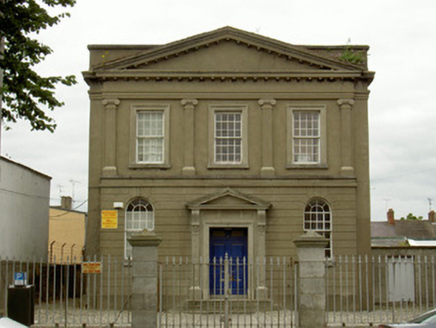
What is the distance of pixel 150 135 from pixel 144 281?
10042mm

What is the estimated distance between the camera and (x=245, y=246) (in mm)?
26562

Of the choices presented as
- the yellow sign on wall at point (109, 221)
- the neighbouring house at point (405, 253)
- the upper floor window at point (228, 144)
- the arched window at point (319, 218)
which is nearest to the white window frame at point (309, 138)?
the arched window at point (319, 218)

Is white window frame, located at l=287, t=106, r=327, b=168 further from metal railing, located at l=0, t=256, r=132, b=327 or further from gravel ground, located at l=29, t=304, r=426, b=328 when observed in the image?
metal railing, located at l=0, t=256, r=132, b=327

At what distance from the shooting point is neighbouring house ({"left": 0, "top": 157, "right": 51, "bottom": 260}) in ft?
86.2

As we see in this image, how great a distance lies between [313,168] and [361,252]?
3.32 meters

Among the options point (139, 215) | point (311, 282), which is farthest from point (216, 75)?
point (311, 282)

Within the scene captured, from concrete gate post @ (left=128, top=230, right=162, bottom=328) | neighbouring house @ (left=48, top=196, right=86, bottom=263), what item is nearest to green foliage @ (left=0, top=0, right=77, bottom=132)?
concrete gate post @ (left=128, top=230, right=162, bottom=328)

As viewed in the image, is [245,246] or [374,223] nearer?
[245,246]

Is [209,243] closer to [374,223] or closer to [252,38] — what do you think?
[252,38]

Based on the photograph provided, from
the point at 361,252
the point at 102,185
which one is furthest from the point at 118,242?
the point at 361,252

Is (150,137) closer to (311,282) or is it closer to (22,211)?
(22,211)

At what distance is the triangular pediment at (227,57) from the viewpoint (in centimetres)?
2670

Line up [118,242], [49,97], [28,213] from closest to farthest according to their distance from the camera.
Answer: [49,97] < [118,242] < [28,213]

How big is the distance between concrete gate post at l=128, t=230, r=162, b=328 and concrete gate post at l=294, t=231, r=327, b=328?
10.8ft
